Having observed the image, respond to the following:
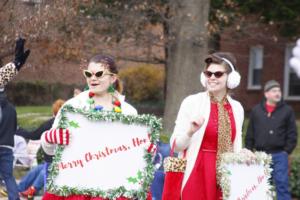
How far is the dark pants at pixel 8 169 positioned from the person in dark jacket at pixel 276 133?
3.41m

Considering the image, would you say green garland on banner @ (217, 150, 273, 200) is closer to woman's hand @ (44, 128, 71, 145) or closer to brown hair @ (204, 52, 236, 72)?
brown hair @ (204, 52, 236, 72)

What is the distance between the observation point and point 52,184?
595cm

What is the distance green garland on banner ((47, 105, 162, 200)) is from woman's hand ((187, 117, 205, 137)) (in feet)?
0.98

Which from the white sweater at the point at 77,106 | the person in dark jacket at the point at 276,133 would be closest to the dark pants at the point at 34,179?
the person in dark jacket at the point at 276,133

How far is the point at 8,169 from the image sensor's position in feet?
34.2

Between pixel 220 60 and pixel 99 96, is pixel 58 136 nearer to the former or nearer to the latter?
pixel 99 96

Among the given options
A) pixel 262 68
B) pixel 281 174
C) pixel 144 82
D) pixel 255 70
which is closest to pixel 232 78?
pixel 281 174

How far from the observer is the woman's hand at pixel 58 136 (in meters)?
5.84

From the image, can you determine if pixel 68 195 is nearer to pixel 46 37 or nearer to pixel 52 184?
pixel 52 184

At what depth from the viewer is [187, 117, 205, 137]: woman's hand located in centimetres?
587

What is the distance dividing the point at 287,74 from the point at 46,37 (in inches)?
674

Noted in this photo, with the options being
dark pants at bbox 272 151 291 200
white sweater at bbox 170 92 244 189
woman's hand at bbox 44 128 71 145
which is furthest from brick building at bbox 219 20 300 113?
woman's hand at bbox 44 128 71 145

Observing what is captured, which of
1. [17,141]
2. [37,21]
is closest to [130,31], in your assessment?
[17,141]

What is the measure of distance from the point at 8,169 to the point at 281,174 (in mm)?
3895
